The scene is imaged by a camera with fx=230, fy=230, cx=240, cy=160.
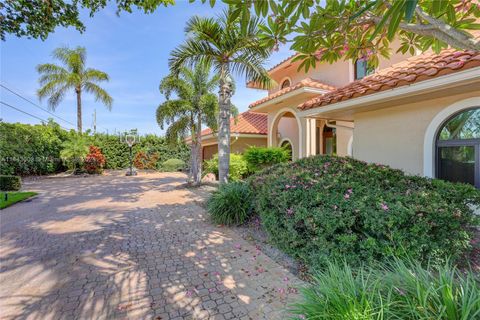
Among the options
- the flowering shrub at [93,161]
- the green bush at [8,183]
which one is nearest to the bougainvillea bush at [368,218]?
the green bush at [8,183]

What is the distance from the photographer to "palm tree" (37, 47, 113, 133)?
69.6 ft

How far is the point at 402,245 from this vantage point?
3039 mm

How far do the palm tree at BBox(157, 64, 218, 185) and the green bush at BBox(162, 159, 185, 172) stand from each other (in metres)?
12.7

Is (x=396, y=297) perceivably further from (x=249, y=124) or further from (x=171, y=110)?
(x=249, y=124)

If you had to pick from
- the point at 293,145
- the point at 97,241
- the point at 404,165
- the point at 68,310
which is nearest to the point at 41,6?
the point at 97,241

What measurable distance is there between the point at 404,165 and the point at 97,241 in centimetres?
829

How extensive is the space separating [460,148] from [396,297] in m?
5.36

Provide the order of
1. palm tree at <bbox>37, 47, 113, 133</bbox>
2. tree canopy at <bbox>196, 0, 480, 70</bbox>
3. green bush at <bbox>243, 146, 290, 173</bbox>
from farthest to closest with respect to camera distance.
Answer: palm tree at <bbox>37, 47, 113, 133</bbox> → green bush at <bbox>243, 146, 290, 173</bbox> → tree canopy at <bbox>196, 0, 480, 70</bbox>

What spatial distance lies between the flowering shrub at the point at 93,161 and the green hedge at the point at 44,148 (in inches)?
38.7

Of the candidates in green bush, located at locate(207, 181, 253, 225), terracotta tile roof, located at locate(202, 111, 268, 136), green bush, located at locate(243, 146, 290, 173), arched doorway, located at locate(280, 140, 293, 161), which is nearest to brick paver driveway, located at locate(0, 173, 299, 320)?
green bush, located at locate(207, 181, 253, 225)

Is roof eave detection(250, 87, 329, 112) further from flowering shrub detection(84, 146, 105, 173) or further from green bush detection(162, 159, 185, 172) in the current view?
Result: flowering shrub detection(84, 146, 105, 173)

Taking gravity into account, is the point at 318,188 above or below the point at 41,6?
below

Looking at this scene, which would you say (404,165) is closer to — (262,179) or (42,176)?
(262,179)

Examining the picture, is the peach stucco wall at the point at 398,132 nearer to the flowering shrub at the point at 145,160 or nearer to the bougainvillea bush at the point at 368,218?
the bougainvillea bush at the point at 368,218
